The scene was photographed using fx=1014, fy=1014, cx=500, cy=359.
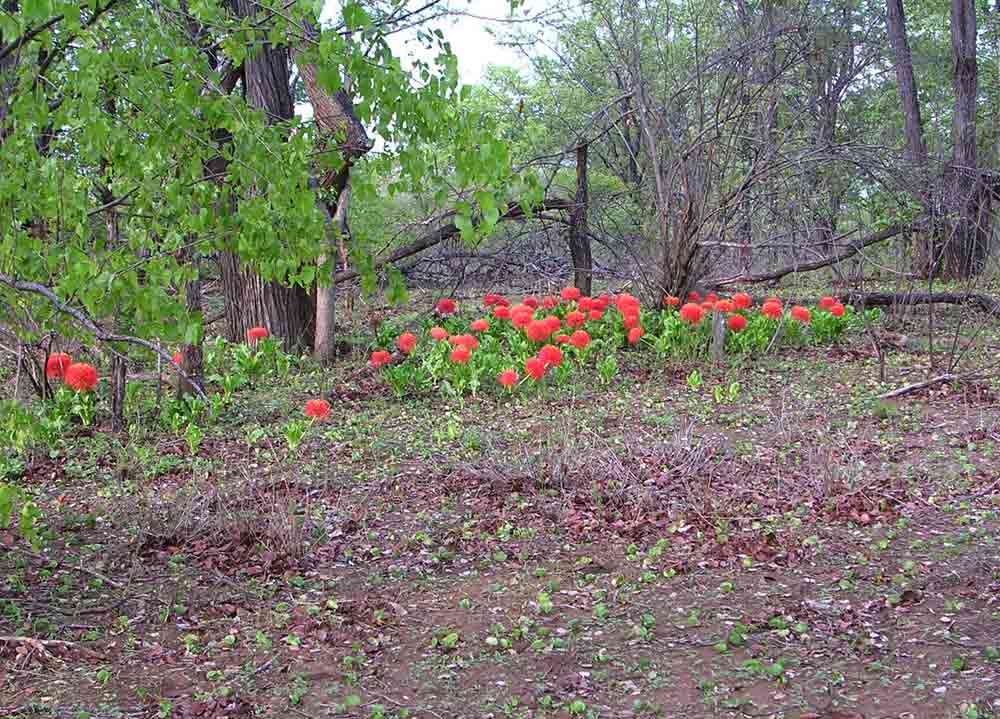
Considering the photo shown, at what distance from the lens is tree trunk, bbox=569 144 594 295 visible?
31.2ft

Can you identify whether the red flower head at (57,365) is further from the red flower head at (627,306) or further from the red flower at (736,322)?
the red flower at (736,322)

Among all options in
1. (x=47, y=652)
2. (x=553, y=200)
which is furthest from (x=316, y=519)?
(x=553, y=200)

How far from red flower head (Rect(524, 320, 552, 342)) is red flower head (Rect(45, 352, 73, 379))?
2.96 meters

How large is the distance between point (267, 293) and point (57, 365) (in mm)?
2425

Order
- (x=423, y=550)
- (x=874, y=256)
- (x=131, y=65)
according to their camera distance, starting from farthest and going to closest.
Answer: (x=874, y=256) → (x=423, y=550) → (x=131, y=65)

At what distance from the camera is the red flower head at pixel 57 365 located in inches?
235

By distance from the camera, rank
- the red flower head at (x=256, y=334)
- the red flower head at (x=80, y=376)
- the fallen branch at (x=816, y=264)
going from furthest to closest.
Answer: the fallen branch at (x=816, y=264)
the red flower head at (x=256, y=334)
the red flower head at (x=80, y=376)

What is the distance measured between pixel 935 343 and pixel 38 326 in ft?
22.6

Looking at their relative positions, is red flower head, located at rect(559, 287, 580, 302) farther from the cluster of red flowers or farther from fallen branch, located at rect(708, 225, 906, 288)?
the cluster of red flowers

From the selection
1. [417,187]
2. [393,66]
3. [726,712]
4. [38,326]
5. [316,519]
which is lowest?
[726,712]

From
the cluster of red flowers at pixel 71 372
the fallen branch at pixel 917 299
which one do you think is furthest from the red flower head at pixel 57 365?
the fallen branch at pixel 917 299

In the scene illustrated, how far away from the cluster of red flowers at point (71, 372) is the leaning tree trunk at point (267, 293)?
2.25 meters

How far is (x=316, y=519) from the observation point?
453 centimetres

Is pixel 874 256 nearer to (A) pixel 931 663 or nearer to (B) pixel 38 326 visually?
(A) pixel 931 663
